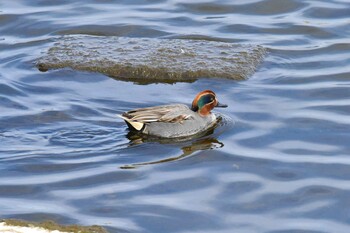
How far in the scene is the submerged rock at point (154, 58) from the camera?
42.1 feet

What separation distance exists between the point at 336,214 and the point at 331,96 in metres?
3.73

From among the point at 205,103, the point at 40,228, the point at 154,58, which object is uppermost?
the point at 154,58

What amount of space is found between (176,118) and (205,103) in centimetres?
44

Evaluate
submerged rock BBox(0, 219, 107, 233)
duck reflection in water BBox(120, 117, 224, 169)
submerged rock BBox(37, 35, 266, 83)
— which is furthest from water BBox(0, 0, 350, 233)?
submerged rock BBox(0, 219, 107, 233)

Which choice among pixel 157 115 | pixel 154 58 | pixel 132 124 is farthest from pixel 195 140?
pixel 154 58

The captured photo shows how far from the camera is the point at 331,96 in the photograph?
12.3 m

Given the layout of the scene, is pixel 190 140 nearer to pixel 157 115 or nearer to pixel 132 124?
pixel 157 115

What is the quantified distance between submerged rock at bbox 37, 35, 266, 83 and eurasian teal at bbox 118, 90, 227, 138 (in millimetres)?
1200

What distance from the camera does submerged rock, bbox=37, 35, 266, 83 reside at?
1284 cm

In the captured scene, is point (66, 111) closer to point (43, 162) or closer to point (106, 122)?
point (106, 122)

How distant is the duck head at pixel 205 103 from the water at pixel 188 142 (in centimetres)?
27

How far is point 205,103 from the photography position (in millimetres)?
11555

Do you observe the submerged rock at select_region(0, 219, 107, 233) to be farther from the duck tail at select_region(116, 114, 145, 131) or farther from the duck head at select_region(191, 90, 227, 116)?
the duck head at select_region(191, 90, 227, 116)

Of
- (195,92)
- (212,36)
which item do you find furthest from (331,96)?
(212,36)
